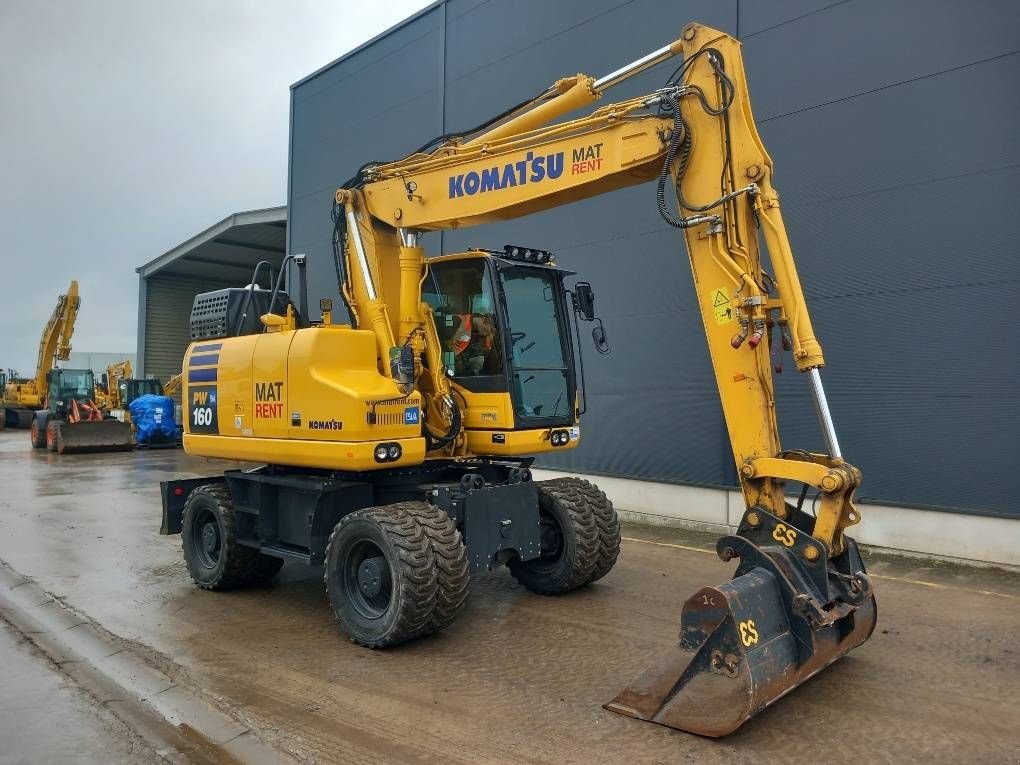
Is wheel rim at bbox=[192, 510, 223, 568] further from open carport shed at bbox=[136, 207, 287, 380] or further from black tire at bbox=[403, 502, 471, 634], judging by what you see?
open carport shed at bbox=[136, 207, 287, 380]

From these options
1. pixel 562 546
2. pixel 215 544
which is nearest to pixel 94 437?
pixel 215 544

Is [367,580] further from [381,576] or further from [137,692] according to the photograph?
[137,692]

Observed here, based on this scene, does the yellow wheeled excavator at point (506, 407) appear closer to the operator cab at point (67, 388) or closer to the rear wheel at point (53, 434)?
the rear wheel at point (53, 434)

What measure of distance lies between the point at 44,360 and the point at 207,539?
24.8 metres

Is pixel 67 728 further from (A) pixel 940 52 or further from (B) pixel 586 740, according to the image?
(A) pixel 940 52

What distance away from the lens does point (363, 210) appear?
6.90 metres

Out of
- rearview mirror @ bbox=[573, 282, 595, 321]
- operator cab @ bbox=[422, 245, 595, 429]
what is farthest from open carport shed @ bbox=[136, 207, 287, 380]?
rearview mirror @ bbox=[573, 282, 595, 321]

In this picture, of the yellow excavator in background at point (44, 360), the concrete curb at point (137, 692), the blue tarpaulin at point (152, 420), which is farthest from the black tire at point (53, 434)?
the concrete curb at point (137, 692)

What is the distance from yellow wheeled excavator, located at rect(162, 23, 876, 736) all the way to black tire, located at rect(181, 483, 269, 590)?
0.9 inches

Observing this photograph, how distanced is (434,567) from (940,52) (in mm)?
7555

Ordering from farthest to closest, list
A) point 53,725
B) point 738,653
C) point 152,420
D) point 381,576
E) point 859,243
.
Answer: point 152,420 < point 859,243 < point 381,576 < point 53,725 < point 738,653

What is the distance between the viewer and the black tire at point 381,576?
17.1ft

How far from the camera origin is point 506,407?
6211mm

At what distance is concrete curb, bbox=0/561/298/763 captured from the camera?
3.96 m
